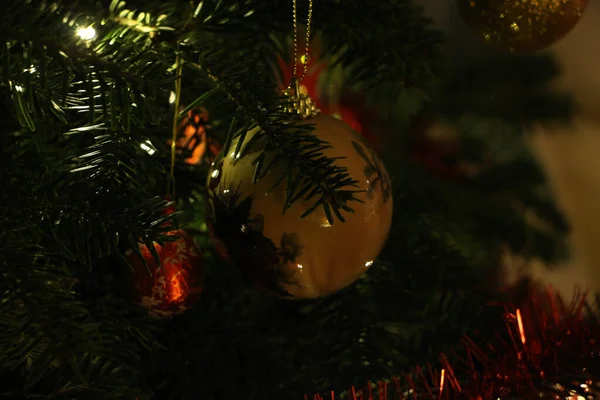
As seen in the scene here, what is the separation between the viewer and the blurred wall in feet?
4.46

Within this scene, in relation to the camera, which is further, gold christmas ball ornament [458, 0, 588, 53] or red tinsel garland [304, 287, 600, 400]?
gold christmas ball ornament [458, 0, 588, 53]

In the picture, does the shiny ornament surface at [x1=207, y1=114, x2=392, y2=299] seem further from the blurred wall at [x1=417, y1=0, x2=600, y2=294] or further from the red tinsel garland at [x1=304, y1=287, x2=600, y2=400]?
the blurred wall at [x1=417, y1=0, x2=600, y2=294]

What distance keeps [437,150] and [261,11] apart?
722 mm

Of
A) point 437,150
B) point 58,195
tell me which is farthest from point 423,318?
point 437,150

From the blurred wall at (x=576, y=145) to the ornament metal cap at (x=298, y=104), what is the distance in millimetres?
1048

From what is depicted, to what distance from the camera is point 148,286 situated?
1.41ft

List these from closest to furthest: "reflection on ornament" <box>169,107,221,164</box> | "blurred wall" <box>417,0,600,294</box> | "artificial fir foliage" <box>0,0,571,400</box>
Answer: "artificial fir foliage" <box>0,0,571,400</box>, "reflection on ornament" <box>169,107,221,164</box>, "blurred wall" <box>417,0,600,294</box>

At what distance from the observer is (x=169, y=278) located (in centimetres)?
43

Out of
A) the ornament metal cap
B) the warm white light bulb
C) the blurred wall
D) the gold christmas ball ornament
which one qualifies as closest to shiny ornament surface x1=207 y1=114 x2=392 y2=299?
the ornament metal cap

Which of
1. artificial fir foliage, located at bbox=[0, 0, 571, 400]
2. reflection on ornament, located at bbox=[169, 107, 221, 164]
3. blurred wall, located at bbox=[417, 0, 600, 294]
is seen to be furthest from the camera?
blurred wall, located at bbox=[417, 0, 600, 294]

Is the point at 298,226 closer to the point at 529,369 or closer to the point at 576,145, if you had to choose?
the point at 529,369

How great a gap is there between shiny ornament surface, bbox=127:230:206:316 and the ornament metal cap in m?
0.13

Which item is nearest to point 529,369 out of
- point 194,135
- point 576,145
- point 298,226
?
point 298,226

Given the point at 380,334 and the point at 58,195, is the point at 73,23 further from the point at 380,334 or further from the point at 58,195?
the point at 380,334
